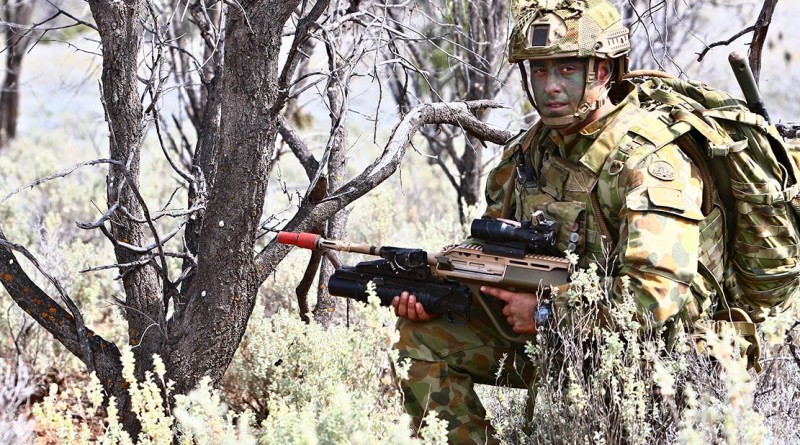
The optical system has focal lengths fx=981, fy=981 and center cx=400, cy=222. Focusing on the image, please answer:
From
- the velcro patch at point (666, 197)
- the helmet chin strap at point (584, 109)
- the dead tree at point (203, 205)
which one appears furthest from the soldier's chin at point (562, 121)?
the dead tree at point (203, 205)

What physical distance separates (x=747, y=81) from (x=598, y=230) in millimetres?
767

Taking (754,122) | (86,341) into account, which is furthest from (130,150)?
(754,122)

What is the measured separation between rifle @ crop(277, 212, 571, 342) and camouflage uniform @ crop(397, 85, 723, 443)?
126mm

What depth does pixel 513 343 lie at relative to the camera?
377cm

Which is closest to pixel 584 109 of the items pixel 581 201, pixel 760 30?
pixel 581 201

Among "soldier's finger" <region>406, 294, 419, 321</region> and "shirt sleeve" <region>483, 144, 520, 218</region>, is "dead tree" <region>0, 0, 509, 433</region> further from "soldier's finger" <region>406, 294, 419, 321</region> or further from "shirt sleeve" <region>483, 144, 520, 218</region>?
"soldier's finger" <region>406, 294, 419, 321</region>

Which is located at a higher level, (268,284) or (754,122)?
(754,122)

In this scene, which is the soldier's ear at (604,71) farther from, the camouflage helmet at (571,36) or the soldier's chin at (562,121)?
the soldier's chin at (562,121)

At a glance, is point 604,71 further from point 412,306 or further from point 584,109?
point 412,306

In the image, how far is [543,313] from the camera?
331cm

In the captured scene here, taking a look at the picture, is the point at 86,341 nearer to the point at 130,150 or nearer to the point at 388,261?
the point at 130,150

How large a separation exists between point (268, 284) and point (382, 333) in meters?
3.42

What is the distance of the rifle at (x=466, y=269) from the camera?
3.43 m

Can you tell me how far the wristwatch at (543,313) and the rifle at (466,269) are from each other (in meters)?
0.06
